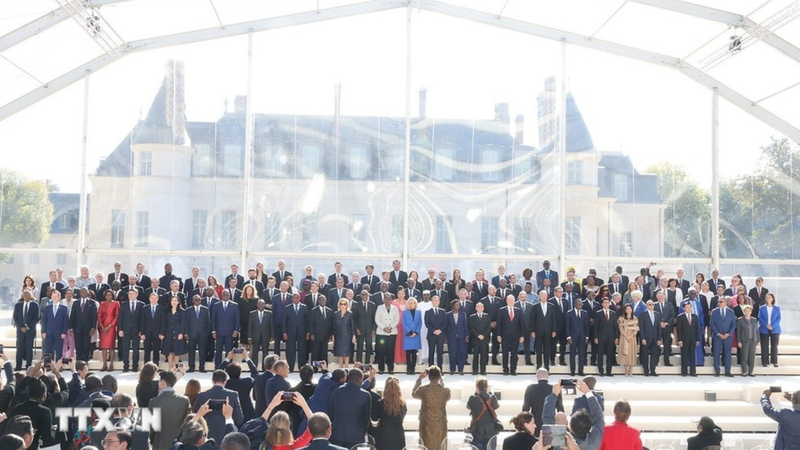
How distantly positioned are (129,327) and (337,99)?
779 centimetres

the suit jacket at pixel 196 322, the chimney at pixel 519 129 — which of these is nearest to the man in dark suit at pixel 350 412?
the suit jacket at pixel 196 322

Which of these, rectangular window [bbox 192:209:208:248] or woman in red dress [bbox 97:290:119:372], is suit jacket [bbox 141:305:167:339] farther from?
rectangular window [bbox 192:209:208:248]

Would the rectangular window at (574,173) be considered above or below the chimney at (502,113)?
A: below

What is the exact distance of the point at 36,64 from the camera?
→ 1823cm

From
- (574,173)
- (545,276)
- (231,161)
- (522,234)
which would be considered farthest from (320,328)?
(574,173)

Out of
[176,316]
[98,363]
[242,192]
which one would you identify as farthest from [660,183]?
[98,363]

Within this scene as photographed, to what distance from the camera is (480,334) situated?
49.0 ft

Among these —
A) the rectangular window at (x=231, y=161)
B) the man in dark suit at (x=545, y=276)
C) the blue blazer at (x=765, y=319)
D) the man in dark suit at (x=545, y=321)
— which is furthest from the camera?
the rectangular window at (x=231, y=161)

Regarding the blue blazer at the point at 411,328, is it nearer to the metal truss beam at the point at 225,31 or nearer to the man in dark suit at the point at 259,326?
the man in dark suit at the point at 259,326

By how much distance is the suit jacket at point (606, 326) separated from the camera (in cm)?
1510

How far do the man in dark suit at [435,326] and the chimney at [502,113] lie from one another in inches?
262

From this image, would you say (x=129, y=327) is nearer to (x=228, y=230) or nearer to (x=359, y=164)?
(x=228, y=230)

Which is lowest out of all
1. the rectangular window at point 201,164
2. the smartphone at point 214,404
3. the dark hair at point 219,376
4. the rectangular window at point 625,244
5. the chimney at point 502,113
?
the smartphone at point 214,404

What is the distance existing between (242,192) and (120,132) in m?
3.24
